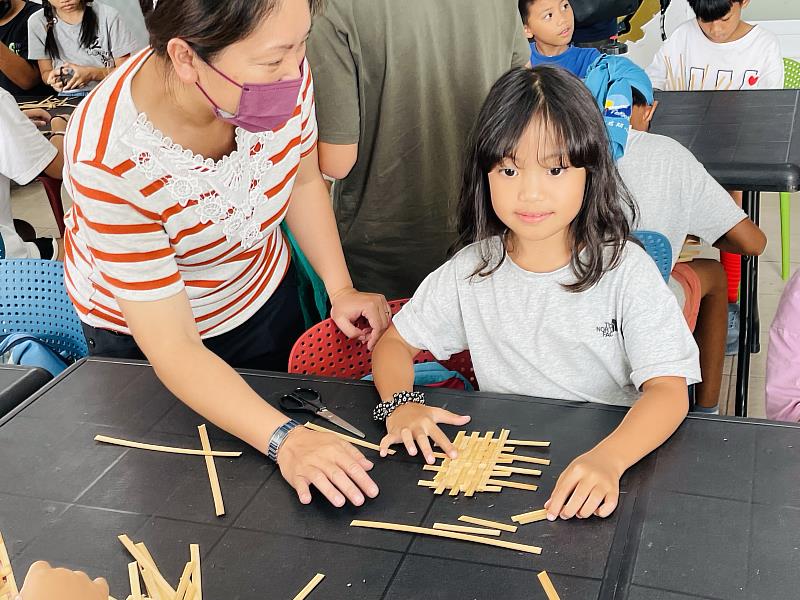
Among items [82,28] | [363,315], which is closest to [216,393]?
[363,315]

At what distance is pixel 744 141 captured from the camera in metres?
2.65

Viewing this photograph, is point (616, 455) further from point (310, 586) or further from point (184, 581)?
point (184, 581)

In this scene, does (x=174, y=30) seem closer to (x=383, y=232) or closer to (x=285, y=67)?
(x=285, y=67)

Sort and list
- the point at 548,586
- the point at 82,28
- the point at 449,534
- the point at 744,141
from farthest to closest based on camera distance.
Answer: the point at 82,28 → the point at 744,141 → the point at 449,534 → the point at 548,586

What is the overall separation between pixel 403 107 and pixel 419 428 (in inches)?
34.2

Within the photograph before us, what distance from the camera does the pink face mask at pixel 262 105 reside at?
1348 millimetres

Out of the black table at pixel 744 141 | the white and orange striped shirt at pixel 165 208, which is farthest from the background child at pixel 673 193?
the white and orange striped shirt at pixel 165 208

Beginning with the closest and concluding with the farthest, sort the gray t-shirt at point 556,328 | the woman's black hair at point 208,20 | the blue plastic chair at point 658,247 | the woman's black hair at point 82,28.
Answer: the woman's black hair at point 208,20, the gray t-shirt at point 556,328, the blue plastic chair at point 658,247, the woman's black hair at point 82,28

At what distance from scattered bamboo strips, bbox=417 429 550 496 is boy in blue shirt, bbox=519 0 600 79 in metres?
2.31

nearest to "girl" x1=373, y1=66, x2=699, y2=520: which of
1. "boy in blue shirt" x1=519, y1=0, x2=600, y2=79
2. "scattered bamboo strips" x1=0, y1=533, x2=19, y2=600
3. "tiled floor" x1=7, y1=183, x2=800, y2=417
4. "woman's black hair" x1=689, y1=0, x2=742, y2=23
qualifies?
"scattered bamboo strips" x1=0, y1=533, x2=19, y2=600

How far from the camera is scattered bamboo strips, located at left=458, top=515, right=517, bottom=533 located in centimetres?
113

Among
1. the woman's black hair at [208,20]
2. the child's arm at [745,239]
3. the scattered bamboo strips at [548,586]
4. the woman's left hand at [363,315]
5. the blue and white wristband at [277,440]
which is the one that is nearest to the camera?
the scattered bamboo strips at [548,586]

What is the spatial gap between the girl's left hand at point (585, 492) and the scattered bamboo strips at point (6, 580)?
664 mm

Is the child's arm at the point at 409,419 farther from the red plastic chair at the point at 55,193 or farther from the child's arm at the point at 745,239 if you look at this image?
the red plastic chair at the point at 55,193
